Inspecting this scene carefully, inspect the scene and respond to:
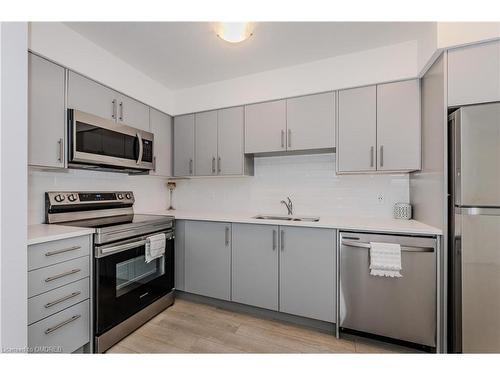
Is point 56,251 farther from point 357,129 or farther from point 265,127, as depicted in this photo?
point 357,129

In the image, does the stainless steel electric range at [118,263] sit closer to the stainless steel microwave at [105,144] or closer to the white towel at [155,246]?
the white towel at [155,246]

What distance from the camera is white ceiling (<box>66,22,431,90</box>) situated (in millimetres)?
1735

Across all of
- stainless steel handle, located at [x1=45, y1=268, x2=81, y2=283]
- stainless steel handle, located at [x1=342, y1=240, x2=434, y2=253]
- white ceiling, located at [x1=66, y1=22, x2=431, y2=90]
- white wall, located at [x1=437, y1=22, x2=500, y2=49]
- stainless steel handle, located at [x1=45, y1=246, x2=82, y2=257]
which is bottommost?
stainless steel handle, located at [x1=45, y1=268, x2=81, y2=283]

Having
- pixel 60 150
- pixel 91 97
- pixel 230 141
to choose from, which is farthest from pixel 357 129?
pixel 60 150

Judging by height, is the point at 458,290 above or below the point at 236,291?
above

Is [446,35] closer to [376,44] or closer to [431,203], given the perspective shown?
[376,44]

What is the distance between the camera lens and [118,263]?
1.77 meters

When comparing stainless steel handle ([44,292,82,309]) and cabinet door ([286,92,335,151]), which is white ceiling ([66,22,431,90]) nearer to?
cabinet door ([286,92,335,151])

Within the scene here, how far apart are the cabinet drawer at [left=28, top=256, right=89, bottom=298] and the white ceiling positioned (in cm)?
168

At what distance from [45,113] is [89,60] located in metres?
0.60

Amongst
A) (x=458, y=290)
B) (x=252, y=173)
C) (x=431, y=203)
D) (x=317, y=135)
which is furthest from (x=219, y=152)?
(x=458, y=290)

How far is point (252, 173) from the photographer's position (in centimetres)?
272

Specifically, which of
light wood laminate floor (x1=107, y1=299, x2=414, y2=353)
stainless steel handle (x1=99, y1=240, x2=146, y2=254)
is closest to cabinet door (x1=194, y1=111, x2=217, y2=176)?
stainless steel handle (x1=99, y1=240, x2=146, y2=254)
